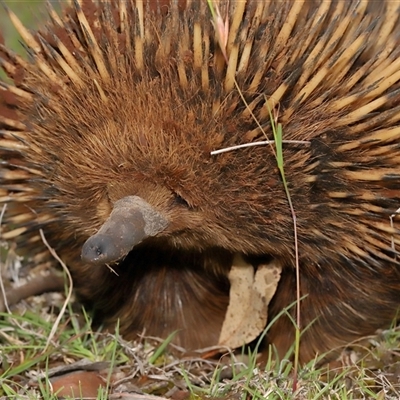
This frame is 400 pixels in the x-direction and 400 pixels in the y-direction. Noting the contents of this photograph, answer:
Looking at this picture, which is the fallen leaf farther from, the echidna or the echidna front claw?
the echidna front claw

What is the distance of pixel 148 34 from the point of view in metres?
1.92

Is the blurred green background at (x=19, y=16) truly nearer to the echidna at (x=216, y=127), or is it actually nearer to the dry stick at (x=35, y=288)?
the echidna at (x=216, y=127)

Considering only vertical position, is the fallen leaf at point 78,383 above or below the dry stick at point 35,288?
below

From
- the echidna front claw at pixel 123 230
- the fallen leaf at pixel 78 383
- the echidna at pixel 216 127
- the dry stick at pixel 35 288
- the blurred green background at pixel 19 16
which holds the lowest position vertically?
the fallen leaf at pixel 78 383

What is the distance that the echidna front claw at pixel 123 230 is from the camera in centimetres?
175

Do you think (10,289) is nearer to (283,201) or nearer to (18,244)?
(18,244)

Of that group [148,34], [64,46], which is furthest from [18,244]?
[148,34]

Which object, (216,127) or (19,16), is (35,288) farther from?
(19,16)

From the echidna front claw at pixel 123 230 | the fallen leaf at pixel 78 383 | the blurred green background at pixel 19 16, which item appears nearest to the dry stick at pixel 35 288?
the fallen leaf at pixel 78 383

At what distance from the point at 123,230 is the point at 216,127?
30 cm

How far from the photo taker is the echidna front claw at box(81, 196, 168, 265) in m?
1.75

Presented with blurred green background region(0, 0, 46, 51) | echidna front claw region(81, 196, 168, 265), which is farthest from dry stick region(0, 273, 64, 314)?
echidna front claw region(81, 196, 168, 265)

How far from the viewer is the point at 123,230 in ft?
5.99

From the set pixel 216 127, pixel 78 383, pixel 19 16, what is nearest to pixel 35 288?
pixel 78 383
